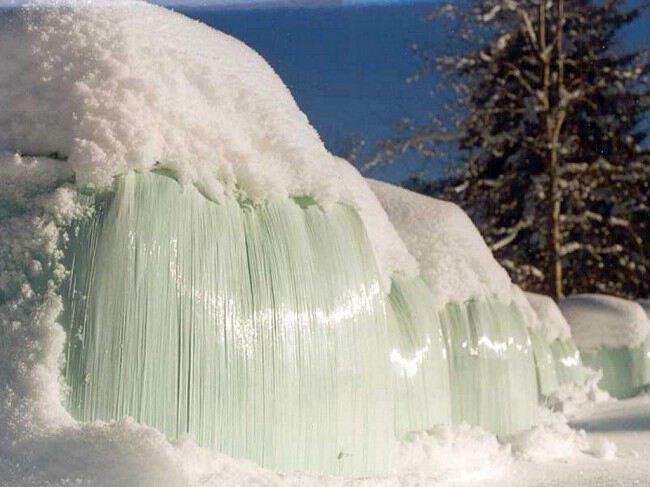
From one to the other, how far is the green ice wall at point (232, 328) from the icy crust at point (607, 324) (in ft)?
14.7

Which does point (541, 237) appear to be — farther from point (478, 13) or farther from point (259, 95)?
point (259, 95)

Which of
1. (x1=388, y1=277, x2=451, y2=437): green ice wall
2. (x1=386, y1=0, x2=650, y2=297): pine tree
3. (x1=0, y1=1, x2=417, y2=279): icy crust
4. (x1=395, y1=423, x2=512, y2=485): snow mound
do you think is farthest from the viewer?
(x1=386, y1=0, x2=650, y2=297): pine tree

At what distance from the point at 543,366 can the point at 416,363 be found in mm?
2388

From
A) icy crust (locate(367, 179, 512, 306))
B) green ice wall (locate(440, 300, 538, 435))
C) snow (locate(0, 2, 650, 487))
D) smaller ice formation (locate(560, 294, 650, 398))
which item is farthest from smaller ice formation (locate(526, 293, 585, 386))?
snow (locate(0, 2, 650, 487))

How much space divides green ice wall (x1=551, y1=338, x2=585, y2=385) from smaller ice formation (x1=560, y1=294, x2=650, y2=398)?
370 mm

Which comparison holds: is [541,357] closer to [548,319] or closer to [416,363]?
[548,319]

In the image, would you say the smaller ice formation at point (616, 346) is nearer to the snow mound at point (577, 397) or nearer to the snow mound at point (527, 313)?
the snow mound at point (577, 397)

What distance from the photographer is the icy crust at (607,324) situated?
653 cm

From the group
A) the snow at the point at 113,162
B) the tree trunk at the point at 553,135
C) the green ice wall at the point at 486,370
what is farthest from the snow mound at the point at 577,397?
the tree trunk at the point at 553,135

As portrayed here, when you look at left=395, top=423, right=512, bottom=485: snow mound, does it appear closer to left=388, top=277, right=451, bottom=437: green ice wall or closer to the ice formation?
left=388, top=277, right=451, bottom=437: green ice wall

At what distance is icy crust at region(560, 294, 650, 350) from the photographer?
21.4ft

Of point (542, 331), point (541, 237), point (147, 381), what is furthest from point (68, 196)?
point (541, 237)

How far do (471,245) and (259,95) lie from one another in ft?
6.30

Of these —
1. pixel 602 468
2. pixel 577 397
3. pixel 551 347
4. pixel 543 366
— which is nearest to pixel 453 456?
pixel 602 468
